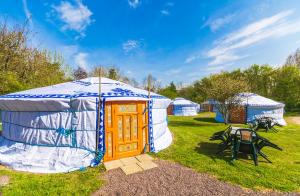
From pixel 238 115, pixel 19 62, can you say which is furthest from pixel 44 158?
pixel 238 115

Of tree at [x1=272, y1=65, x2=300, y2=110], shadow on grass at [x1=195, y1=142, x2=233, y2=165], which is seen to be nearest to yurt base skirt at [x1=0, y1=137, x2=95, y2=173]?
shadow on grass at [x1=195, y1=142, x2=233, y2=165]

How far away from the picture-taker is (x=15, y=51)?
1078 cm

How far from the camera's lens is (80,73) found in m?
23.0

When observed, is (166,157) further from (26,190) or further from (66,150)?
(26,190)

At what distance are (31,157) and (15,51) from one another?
996cm

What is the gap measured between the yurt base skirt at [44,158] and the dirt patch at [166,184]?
3.31ft

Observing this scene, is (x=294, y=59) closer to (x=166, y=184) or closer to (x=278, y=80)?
(x=278, y=80)

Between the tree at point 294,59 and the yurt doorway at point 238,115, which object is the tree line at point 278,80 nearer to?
the tree at point 294,59

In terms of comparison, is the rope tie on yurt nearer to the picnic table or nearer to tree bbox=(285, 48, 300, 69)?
the picnic table

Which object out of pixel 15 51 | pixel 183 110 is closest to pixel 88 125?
pixel 15 51

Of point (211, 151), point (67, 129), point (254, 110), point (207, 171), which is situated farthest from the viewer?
point (254, 110)

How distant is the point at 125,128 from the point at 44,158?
7.80 ft

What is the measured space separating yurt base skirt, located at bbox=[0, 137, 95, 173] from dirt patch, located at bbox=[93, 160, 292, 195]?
3.31ft

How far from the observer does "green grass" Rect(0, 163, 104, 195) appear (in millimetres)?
3248
